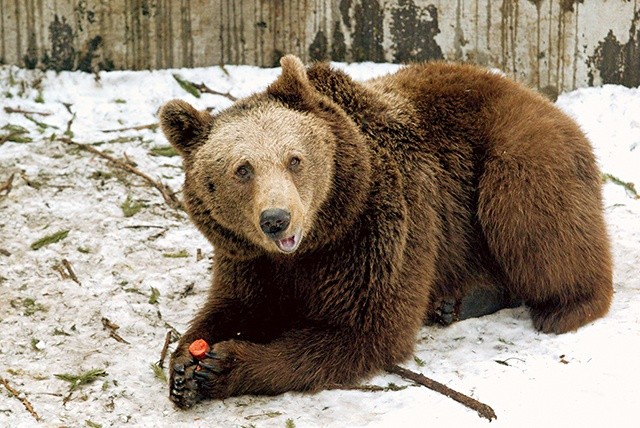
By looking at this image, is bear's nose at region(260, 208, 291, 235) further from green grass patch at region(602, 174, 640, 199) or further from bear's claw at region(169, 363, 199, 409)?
green grass patch at region(602, 174, 640, 199)

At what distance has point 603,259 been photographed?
632cm

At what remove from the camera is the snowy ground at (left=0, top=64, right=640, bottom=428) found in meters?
5.22

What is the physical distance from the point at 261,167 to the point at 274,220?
457mm

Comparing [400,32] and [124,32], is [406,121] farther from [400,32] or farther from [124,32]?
[124,32]

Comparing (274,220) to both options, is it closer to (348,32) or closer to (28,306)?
(28,306)

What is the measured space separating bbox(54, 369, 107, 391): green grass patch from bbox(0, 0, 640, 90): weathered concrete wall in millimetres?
4192

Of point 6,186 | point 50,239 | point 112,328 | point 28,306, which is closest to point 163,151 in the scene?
point 6,186

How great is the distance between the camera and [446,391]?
5.32m

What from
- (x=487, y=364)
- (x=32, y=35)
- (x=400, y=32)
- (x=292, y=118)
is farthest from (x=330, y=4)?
(x=487, y=364)

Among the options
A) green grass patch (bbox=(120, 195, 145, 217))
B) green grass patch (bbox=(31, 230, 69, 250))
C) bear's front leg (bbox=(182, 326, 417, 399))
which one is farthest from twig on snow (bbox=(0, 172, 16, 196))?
bear's front leg (bbox=(182, 326, 417, 399))

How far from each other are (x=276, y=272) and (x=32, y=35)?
443 cm

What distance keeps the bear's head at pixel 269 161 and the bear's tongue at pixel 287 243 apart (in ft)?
0.11

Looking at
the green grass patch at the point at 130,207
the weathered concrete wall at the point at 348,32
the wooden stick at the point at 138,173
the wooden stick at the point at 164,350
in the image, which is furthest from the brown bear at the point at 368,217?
the weathered concrete wall at the point at 348,32

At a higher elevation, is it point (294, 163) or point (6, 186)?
point (294, 163)
